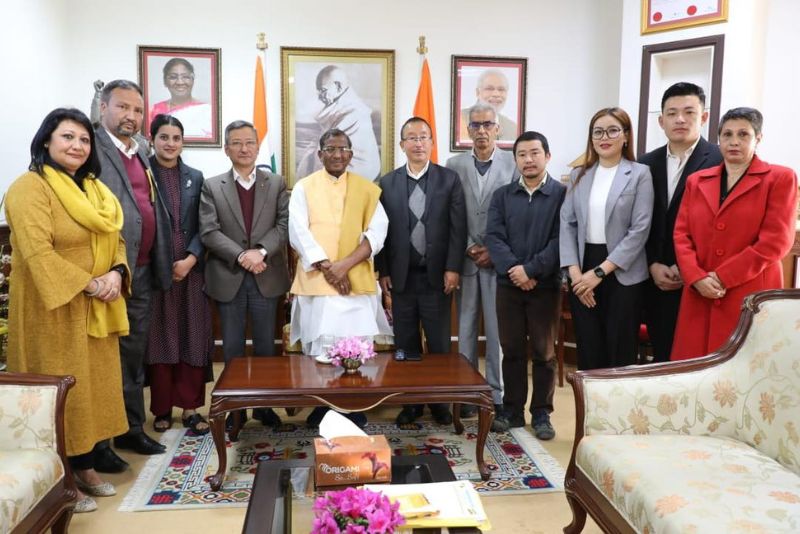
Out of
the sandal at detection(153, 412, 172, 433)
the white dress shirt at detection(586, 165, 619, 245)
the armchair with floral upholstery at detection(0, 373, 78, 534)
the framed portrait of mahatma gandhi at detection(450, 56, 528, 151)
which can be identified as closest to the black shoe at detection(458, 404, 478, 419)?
the white dress shirt at detection(586, 165, 619, 245)

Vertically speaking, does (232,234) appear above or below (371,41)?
below

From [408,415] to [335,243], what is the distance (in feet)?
3.27

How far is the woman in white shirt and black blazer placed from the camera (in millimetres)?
2779

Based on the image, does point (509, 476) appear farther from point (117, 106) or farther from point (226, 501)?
point (117, 106)

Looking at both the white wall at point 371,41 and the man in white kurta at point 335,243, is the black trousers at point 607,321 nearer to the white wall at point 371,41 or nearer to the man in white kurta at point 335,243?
the man in white kurta at point 335,243

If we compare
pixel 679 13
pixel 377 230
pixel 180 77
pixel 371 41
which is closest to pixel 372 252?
pixel 377 230

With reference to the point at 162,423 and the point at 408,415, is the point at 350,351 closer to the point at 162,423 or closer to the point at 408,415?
the point at 408,415

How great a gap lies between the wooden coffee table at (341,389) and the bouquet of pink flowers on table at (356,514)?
1116 mm

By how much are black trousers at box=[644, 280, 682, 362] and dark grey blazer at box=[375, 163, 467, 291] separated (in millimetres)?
919

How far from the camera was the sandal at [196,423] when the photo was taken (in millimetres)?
3209

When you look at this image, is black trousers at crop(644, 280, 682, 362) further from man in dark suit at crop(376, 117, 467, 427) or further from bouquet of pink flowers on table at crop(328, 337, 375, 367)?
→ bouquet of pink flowers on table at crop(328, 337, 375, 367)

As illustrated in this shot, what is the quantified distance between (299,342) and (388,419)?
654 millimetres

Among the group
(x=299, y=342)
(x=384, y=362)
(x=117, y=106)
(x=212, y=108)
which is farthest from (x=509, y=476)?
(x=212, y=108)

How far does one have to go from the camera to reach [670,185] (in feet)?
9.28
